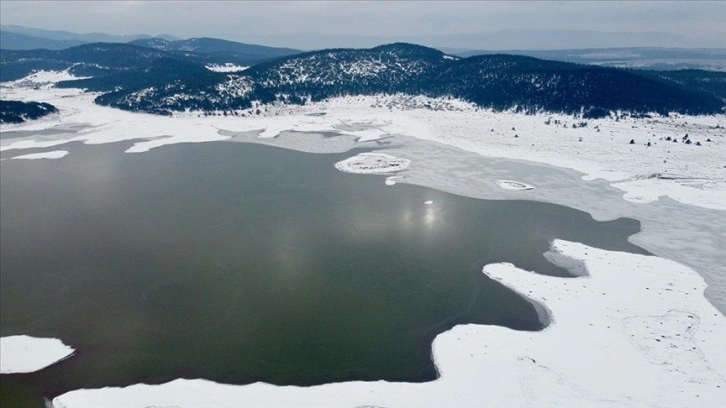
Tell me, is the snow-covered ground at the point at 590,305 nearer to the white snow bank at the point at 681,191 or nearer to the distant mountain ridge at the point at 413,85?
the white snow bank at the point at 681,191

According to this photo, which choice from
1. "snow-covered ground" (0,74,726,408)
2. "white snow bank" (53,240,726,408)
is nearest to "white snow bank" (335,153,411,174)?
"snow-covered ground" (0,74,726,408)

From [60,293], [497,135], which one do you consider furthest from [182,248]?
[497,135]

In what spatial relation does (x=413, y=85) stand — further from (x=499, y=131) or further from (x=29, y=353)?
(x=29, y=353)

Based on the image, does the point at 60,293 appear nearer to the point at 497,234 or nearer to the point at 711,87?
the point at 497,234

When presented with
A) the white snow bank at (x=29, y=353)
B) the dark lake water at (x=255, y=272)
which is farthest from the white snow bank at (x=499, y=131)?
the white snow bank at (x=29, y=353)

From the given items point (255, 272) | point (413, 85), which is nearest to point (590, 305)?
point (255, 272)

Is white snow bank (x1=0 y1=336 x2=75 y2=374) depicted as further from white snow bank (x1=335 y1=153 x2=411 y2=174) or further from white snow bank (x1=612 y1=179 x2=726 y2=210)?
white snow bank (x1=612 y1=179 x2=726 y2=210)
